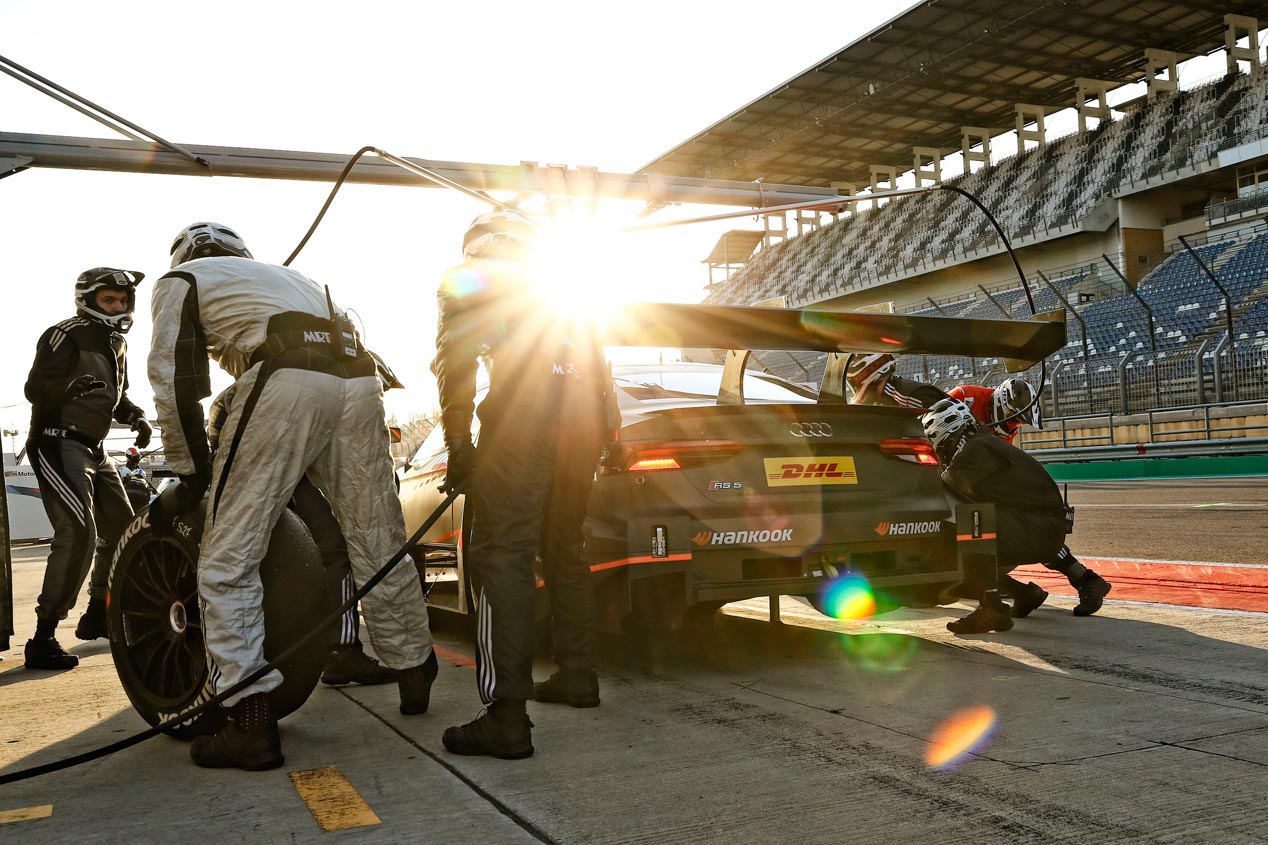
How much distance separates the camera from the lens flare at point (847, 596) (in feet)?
14.5

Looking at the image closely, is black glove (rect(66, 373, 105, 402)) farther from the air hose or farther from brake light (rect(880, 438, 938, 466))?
brake light (rect(880, 438, 938, 466))

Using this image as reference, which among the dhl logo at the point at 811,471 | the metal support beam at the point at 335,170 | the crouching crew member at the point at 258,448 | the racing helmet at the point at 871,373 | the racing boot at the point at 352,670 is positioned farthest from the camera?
the metal support beam at the point at 335,170

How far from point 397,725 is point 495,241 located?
162 cm

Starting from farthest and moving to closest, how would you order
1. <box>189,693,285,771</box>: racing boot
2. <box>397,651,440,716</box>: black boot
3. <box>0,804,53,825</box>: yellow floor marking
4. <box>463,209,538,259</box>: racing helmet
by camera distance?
<box>397,651,440,716</box>: black boot
<box>463,209,538,259</box>: racing helmet
<box>189,693,285,771</box>: racing boot
<box>0,804,53,825</box>: yellow floor marking

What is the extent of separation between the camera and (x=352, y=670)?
462 cm

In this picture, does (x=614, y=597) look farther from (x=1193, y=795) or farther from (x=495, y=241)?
(x=1193, y=795)

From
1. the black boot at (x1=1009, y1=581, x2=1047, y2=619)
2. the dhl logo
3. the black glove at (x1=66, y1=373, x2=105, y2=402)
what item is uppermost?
the black glove at (x1=66, y1=373, x2=105, y2=402)

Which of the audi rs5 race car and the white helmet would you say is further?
the white helmet

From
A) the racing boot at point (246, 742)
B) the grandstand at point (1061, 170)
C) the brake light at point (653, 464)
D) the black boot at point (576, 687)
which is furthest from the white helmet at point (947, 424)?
the grandstand at point (1061, 170)

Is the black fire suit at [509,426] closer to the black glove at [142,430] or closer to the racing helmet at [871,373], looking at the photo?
the racing helmet at [871,373]

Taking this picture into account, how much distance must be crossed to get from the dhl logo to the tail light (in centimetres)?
17

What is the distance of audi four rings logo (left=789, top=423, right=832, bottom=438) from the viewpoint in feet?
14.6

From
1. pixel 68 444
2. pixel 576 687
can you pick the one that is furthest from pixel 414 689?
pixel 68 444

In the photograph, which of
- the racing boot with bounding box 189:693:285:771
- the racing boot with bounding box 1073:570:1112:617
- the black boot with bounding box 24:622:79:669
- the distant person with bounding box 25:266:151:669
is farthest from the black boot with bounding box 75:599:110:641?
the racing boot with bounding box 1073:570:1112:617
